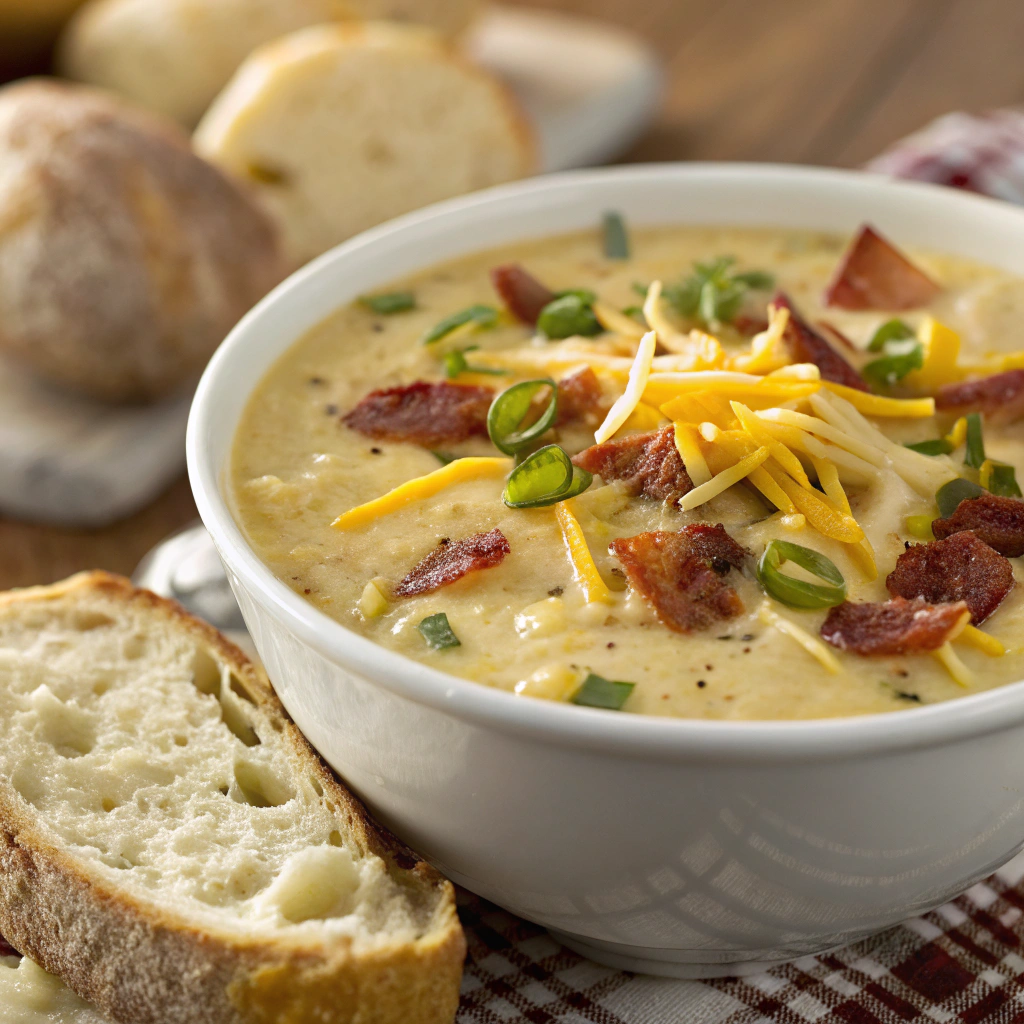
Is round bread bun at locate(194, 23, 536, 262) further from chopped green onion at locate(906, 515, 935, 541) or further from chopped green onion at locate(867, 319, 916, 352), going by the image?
chopped green onion at locate(906, 515, 935, 541)

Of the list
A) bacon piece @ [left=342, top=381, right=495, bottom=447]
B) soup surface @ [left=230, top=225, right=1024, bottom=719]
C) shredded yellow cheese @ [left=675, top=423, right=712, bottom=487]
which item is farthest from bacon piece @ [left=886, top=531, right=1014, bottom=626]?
bacon piece @ [left=342, top=381, right=495, bottom=447]

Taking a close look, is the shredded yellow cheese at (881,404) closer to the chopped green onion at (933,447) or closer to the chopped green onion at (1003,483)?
the chopped green onion at (933,447)

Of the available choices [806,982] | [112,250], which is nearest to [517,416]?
[806,982]

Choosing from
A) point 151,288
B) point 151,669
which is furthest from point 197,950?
point 151,288

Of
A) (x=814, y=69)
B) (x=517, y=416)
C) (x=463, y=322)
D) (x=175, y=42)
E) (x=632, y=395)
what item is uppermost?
(x=632, y=395)

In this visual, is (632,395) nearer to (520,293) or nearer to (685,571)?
(685,571)

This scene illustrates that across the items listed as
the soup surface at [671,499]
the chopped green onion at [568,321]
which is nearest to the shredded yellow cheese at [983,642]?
the soup surface at [671,499]

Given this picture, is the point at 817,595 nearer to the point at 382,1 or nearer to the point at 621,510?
the point at 621,510
